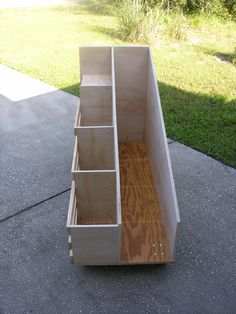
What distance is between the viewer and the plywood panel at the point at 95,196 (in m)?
2.63

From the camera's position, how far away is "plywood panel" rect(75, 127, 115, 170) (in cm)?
294

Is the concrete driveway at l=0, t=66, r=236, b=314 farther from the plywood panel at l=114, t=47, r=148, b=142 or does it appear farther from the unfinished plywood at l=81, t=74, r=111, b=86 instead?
the unfinished plywood at l=81, t=74, r=111, b=86

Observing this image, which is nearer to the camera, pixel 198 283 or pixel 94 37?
pixel 198 283

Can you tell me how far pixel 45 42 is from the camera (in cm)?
870

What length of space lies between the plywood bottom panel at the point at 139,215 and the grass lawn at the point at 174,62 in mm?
949

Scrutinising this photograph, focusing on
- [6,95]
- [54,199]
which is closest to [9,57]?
[6,95]

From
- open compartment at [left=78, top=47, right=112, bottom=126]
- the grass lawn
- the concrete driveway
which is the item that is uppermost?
open compartment at [left=78, top=47, right=112, bottom=126]

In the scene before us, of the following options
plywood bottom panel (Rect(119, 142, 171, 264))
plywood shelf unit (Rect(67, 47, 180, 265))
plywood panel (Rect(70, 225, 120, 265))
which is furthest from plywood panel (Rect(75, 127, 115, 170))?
plywood panel (Rect(70, 225, 120, 265))

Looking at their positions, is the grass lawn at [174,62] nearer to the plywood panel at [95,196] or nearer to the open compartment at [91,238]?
the plywood panel at [95,196]

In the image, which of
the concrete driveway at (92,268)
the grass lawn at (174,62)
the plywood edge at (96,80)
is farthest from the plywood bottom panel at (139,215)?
the grass lawn at (174,62)

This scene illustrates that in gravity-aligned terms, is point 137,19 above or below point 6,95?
above

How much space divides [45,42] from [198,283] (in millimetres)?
7651

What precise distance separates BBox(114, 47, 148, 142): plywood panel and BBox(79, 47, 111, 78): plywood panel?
14 cm

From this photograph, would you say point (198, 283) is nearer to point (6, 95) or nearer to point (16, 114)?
point (16, 114)
